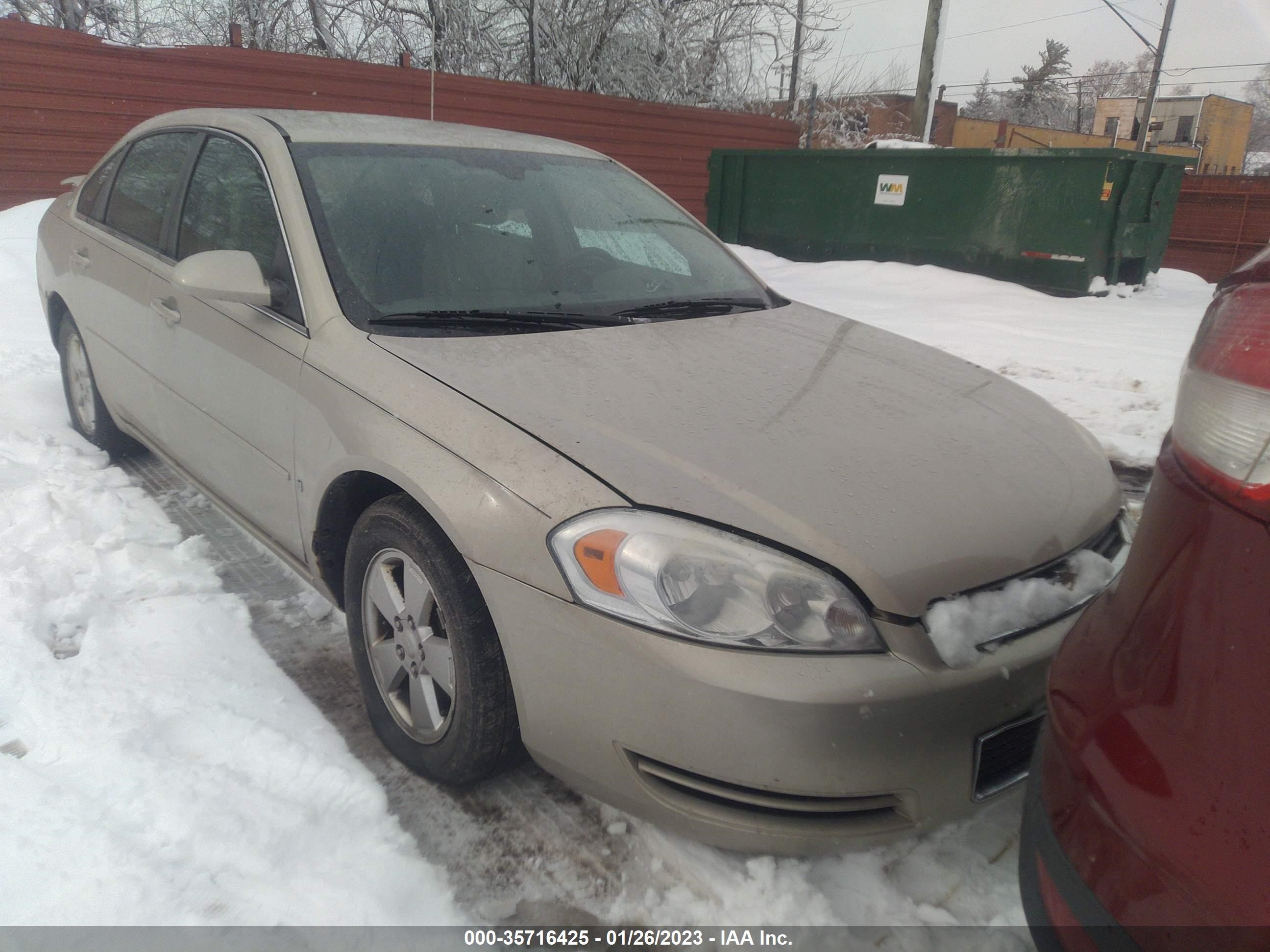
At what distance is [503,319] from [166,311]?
136 cm

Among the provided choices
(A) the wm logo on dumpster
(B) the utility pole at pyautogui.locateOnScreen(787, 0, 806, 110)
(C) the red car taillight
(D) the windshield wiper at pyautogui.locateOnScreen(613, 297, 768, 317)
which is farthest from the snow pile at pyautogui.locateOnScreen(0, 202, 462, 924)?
(B) the utility pole at pyautogui.locateOnScreen(787, 0, 806, 110)

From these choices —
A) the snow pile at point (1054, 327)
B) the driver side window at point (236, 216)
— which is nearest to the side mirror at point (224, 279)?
the driver side window at point (236, 216)

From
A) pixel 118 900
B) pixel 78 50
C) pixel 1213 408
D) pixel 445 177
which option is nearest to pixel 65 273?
pixel 445 177

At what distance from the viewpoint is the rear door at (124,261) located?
10.8 feet

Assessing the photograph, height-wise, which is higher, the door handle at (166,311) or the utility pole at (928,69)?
the utility pole at (928,69)

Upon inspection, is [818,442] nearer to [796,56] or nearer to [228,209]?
[228,209]

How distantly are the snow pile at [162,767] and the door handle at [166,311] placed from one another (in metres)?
0.83

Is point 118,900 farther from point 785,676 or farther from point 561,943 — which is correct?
point 785,676

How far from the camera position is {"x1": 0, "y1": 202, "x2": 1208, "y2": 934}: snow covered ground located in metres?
1.79

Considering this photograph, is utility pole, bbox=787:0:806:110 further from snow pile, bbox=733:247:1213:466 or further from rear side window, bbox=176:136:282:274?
rear side window, bbox=176:136:282:274

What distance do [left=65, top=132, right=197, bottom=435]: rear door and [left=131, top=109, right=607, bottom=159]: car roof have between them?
0.24m

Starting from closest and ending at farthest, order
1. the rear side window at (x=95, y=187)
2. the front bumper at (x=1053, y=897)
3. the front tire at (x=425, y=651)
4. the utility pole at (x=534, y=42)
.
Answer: the front bumper at (x=1053, y=897) < the front tire at (x=425, y=651) < the rear side window at (x=95, y=187) < the utility pole at (x=534, y=42)

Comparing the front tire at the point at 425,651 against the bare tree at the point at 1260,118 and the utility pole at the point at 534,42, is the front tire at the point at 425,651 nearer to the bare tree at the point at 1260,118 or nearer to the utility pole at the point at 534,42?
the bare tree at the point at 1260,118

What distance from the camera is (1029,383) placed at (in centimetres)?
563
